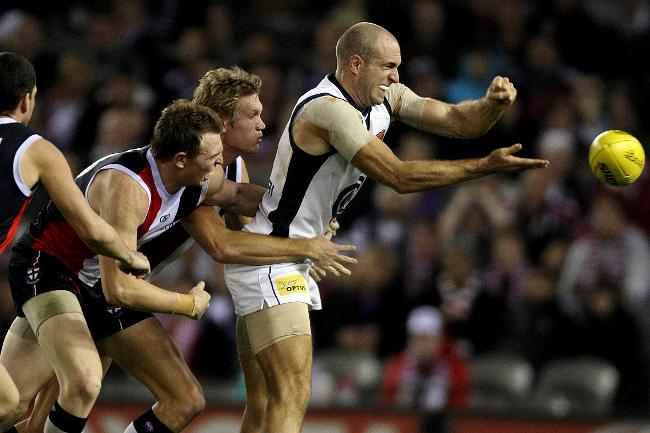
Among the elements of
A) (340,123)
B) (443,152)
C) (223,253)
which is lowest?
(443,152)

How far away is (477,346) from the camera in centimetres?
1045

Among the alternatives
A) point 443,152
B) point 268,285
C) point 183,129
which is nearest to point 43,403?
point 268,285

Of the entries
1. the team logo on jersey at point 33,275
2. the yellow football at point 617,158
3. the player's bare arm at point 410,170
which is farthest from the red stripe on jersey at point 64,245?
the yellow football at point 617,158

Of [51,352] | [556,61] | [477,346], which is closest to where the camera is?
[51,352]

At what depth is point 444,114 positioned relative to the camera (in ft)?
23.7

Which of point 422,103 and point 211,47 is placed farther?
point 211,47

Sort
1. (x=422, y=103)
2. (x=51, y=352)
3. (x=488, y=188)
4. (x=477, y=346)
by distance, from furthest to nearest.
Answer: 1. (x=488, y=188)
2. (x=477, y=346)
3. (x=422, y=103)
4. (x=51, y=352)

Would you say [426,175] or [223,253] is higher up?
[426,175]

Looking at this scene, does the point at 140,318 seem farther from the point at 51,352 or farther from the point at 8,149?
the point at 8,149

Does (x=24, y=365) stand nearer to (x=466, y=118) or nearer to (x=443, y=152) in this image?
(x=466, y=118)

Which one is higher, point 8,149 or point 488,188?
point 8,149

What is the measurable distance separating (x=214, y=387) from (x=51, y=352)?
433cm

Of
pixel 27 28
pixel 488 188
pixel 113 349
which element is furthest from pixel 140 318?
pixel 27 28

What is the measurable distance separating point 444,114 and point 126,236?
205cm
